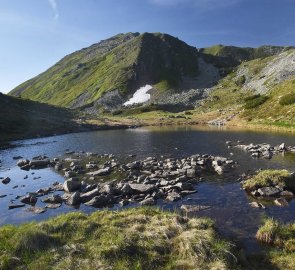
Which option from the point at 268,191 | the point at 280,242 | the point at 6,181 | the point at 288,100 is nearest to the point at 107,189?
the point at 268,191

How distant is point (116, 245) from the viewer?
57.7ft

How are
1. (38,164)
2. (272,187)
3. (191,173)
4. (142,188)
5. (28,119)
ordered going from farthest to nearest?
(28,119) < (38,164) < (191,173) < (142,188) < (272,187)

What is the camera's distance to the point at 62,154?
65125mm

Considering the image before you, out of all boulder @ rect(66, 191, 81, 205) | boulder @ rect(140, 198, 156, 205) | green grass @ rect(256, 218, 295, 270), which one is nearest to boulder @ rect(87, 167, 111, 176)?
boulder @ rect(66, 191, 81, 205)

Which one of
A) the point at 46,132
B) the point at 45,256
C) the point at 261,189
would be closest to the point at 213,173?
the point at 261,189

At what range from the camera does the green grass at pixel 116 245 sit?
16.5 meters

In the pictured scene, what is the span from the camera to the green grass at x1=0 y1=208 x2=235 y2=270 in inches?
649

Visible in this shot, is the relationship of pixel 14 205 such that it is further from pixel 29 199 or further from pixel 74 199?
pixel 74 199

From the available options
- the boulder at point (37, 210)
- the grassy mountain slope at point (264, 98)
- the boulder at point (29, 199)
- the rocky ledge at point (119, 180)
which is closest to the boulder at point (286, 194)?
the rocky ledge at point (119, 180)

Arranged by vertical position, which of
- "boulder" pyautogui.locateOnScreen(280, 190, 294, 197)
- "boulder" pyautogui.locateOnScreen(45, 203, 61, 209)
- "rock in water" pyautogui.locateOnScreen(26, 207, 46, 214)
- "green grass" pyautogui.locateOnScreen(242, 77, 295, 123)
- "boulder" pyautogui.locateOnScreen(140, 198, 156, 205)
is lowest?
"rock in water" pyautogui.locateOnScreen(26, 207, 46, 214)

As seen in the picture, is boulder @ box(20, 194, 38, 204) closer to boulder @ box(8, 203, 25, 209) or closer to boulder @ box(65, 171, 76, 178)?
boulder @ box(8, 203, 25, 209)

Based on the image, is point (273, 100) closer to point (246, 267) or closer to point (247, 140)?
point (247, 140)

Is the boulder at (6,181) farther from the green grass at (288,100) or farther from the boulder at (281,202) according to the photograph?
the green grass at (288,100)

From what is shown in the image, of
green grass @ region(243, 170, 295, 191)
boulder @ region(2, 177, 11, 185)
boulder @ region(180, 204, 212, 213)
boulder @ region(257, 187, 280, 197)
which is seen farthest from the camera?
boulder @ region(2, 177, 11, 185)
